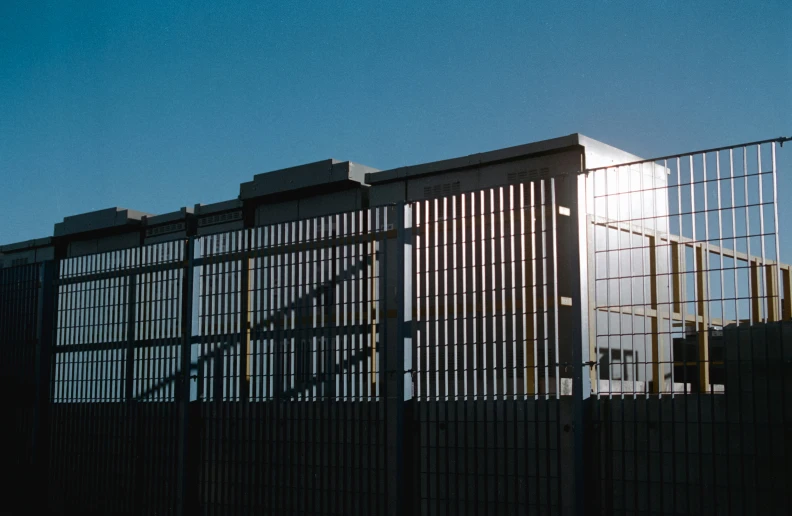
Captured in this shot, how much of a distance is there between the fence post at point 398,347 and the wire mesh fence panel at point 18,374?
20.5ft

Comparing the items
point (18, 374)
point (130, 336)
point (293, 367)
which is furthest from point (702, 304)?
point (18, 374)

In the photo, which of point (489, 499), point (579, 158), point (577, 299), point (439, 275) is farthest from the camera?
point (579, 158)

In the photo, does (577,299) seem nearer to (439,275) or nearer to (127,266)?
(439,275)

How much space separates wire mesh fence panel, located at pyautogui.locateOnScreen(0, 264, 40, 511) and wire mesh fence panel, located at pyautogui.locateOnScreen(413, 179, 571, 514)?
6746mm

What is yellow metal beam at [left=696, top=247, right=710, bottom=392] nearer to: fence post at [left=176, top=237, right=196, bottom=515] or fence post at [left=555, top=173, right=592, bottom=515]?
fence post at [left=555, top=173, right=592, bottom=515]

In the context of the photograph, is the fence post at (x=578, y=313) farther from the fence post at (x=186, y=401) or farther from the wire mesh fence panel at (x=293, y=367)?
the fence post at (x=186, y=401)

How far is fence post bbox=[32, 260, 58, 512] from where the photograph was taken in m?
12.1

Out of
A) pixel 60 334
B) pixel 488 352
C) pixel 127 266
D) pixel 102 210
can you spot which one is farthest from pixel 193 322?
pixel 102 210

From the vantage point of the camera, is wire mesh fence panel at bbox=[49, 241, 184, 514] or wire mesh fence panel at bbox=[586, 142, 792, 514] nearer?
wire mesh fence panel at bbox=[586, 142, 792, 514]

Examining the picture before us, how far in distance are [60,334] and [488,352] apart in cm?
702

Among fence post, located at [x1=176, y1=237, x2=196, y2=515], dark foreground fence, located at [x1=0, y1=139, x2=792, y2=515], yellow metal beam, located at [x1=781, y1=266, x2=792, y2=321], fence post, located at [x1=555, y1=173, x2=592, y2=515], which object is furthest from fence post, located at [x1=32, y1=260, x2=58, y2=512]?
yellow metal beam, located at [x1=781, y1=266, x2=792, y2=321]

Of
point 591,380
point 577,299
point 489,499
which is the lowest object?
point 489,499

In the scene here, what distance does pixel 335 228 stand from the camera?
29.6ft

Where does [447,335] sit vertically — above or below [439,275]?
below
